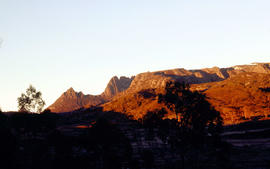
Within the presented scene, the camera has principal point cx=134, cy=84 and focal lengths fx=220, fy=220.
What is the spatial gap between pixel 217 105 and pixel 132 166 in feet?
527

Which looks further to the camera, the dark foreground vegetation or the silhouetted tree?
the dark foreground vegetation

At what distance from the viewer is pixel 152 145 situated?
382 feet

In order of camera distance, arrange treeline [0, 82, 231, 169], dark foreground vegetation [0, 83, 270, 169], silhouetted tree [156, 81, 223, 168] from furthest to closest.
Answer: dark foreground vegetation [0, 83, 270, 169], treeline [0, 82, 231, 169], silhouetted tree [156, 81, 223, 168]

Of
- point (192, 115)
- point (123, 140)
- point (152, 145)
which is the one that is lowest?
point (152, 145)

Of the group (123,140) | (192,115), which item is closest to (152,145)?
(123,140)

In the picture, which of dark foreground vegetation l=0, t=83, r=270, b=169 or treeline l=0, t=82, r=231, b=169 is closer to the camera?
treeline l=0, t=82, r=231, b=169

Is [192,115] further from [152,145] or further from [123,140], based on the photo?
[152,145]

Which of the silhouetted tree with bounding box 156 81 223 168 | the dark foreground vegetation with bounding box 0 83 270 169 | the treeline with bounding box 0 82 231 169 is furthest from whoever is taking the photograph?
the dark foreground vegetation with bounding box 0 83 270 169

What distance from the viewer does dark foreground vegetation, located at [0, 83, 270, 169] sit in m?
43.1

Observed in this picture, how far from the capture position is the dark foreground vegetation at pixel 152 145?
43125mm

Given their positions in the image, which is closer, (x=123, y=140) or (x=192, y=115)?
(x=192, y=115)

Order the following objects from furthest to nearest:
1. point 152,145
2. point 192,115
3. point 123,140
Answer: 1. point 152,145
2. point 123,140
3. point 192,115

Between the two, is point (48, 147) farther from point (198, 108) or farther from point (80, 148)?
point (198, 108)

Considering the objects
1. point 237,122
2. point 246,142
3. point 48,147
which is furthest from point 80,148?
point 237,122
